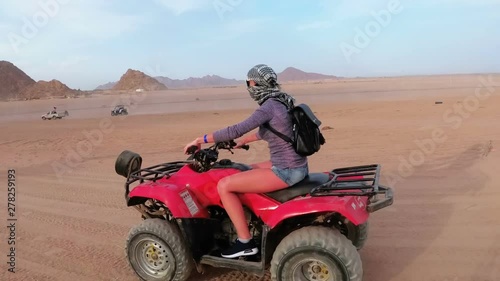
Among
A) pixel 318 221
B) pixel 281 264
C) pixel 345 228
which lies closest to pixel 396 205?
pixel 345 228

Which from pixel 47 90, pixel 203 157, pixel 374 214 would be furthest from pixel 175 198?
pixel 47 90

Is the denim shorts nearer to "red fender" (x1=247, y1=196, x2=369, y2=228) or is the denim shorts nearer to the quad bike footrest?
"red fender" (x1=247, y1=196, x2=369, y2=228)

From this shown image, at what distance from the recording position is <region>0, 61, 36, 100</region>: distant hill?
3504 inches

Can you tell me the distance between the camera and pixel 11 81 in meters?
94.9

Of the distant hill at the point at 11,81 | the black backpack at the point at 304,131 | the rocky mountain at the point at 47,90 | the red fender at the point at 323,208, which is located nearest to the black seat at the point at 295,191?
the red fender at the point at 323,208

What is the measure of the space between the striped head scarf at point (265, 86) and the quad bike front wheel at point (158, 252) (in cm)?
155

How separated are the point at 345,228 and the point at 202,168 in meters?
1.59

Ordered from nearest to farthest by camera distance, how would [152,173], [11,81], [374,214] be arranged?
[152,173], [374,214], [11,81]

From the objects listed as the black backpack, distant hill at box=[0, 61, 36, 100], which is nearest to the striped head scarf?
the black backpack

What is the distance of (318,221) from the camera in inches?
175

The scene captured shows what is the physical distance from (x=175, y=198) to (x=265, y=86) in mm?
1346

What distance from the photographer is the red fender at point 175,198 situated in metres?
4.43

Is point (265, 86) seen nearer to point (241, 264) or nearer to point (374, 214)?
point (241, 264)

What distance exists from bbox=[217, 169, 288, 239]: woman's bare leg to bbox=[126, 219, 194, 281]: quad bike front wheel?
63 cm
